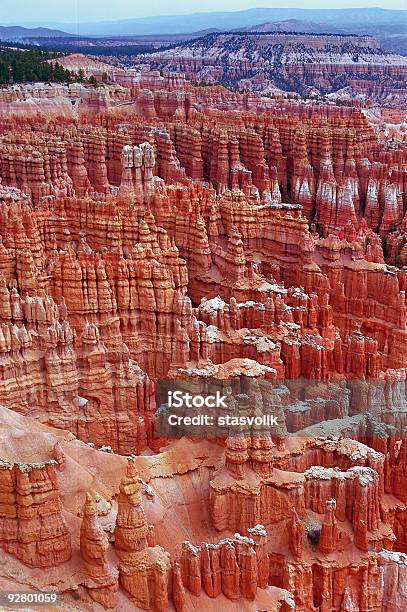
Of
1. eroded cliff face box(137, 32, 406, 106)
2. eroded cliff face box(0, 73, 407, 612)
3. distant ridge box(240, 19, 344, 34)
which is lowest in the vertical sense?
eroded cliff face box(0, 73, 407, 612)

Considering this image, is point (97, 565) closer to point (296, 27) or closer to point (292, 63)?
point (292, 63)

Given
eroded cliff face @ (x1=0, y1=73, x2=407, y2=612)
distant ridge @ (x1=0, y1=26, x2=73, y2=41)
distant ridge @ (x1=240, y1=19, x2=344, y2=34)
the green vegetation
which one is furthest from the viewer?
distant ridge @ (x1=240, y1=19, x2=344, y2=34)

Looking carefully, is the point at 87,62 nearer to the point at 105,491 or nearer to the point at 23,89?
the point at 23,89

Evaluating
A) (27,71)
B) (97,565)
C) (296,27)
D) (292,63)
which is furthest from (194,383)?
(296,27)

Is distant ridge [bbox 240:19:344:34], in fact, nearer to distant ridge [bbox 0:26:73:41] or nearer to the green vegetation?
the green vegetation

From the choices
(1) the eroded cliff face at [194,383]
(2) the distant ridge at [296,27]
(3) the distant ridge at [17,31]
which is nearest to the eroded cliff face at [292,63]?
(2) the distant ridge at [296,27]

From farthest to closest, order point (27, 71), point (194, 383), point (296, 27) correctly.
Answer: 1. point (296, 27)
2. point (27, 71)
3. point (194, 383)

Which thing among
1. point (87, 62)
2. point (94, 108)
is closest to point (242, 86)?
point (87, 62)

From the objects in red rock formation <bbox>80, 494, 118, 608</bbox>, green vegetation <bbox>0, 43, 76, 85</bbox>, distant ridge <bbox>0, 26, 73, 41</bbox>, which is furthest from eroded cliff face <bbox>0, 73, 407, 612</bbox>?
green vegetation <bbox>0, 43, 76, 85</bbox>
